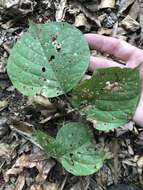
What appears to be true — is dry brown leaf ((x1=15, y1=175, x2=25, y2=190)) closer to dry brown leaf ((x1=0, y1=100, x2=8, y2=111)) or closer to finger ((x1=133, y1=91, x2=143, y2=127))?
dry brown leaf ((x1=0, y1=100, x2=8, y2=111))

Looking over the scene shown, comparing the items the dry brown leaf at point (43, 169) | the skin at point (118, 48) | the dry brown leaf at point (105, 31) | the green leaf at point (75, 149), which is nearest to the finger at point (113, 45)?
the skin at point (118, 48)

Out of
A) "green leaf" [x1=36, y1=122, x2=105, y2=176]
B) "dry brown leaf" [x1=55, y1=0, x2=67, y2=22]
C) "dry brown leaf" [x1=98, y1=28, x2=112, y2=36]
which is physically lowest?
"green leaf" [x1=36, y1=122, x2=105, y2=176]

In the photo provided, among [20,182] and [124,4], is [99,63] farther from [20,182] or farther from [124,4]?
[20,182]

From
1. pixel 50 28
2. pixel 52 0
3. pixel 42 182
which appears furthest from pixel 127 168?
pixel 52 0

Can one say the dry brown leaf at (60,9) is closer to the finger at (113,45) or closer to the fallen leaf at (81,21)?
the fallen leaf at (81,21)

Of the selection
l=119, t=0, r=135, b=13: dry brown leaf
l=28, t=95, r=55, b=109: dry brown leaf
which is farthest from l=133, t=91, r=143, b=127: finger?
l=119, t=0, r=135, b=13: dry brown leaf

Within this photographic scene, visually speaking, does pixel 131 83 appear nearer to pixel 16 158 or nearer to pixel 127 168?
pixel 127 168
